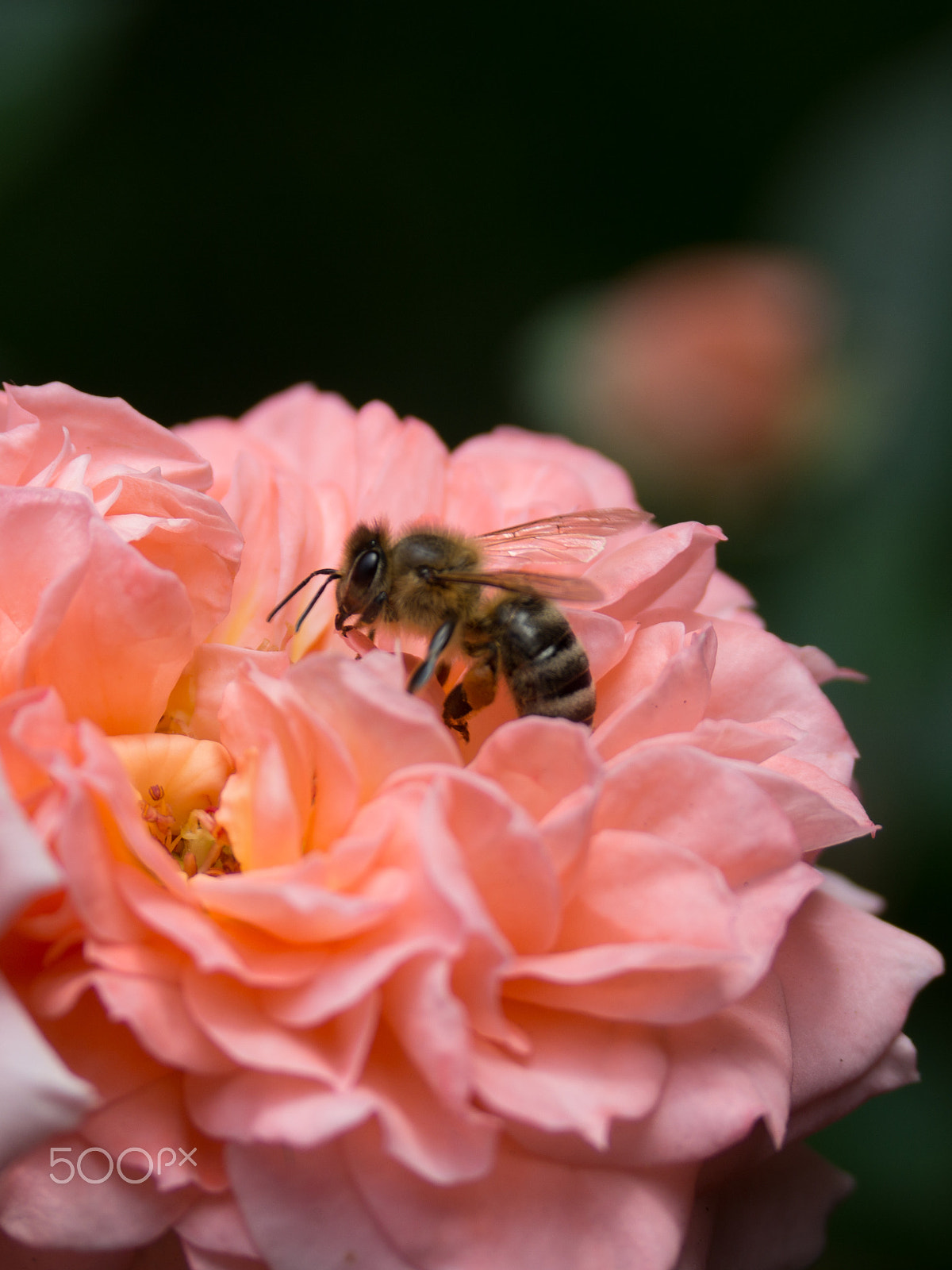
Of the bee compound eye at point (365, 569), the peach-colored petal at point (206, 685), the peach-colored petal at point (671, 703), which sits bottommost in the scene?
the peach-colored petal at point (206, 685)

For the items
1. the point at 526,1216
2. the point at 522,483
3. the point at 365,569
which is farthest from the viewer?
the point at 522,483

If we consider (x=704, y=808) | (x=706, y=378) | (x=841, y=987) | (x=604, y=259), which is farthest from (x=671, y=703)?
(x=604, y=259)

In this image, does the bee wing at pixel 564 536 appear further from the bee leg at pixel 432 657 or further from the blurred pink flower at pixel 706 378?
the blurred pink flower at pixel 706 378

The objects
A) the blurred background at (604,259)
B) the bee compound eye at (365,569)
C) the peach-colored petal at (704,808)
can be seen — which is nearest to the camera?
the peach-colored petal at (704,808)

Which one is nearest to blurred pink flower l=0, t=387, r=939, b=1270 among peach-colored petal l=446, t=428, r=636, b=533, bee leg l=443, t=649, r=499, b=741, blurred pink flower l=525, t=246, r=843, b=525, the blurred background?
bee leg l=443, t=649, r=499, b=741

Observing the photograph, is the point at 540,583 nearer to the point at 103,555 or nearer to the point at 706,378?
the point at 103,555

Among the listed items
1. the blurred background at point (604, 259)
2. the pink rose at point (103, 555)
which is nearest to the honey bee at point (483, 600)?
the pink rose at point (103, 555)

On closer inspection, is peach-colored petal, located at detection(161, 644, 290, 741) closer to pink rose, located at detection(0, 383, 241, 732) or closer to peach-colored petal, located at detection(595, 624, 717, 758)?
pink rose, located at detection(0, 383, 241, 732)
